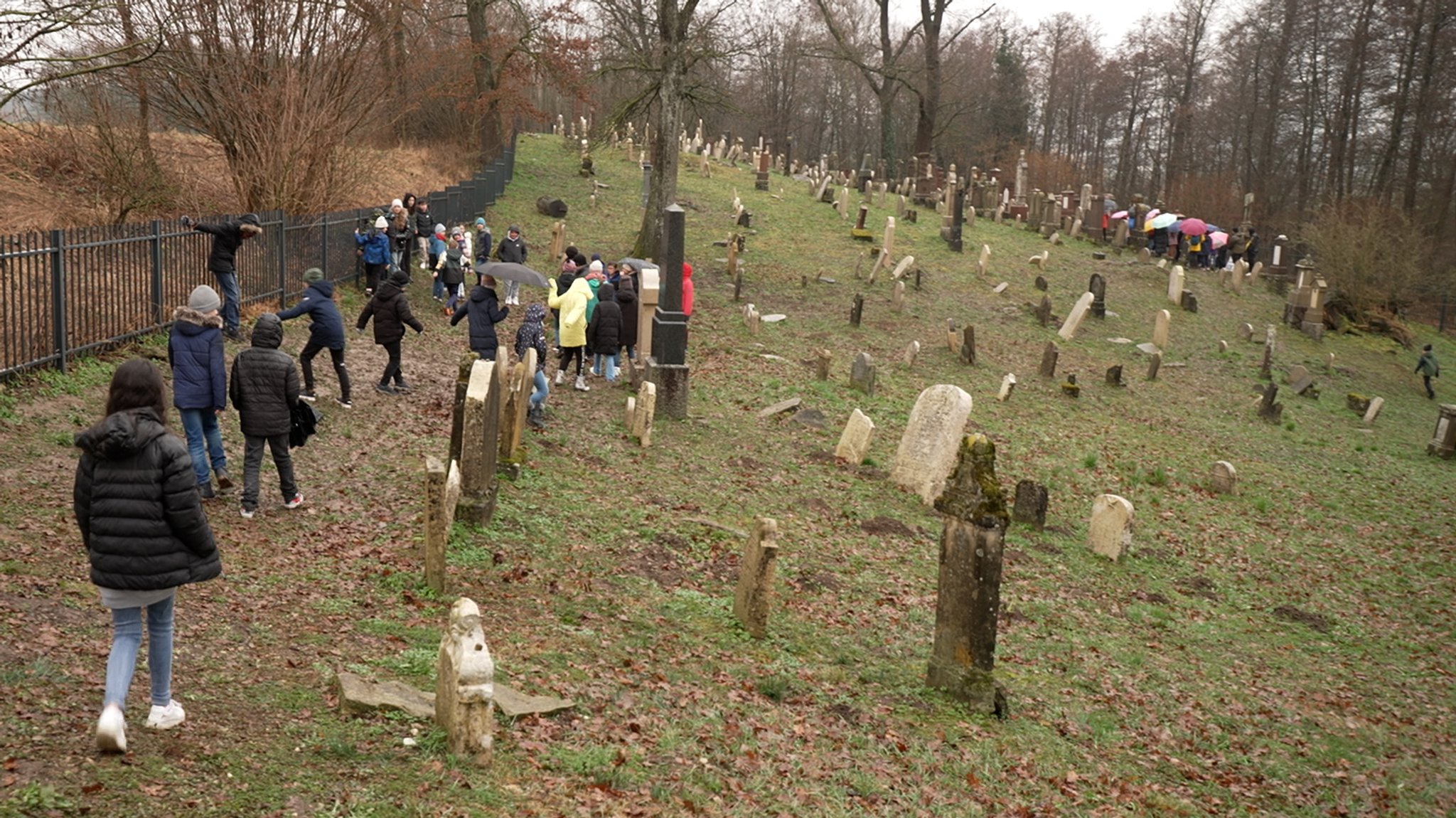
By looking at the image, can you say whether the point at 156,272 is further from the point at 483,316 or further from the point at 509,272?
the point at 509,272

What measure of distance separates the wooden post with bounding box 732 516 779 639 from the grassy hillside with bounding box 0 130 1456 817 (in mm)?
204

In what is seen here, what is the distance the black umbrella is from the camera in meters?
13.9

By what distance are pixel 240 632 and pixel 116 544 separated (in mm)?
2045

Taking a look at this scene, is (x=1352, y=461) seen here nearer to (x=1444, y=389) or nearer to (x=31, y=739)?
(x=1444, y=389)

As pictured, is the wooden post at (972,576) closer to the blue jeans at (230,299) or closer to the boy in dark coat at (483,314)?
the boy in dark coat at (483,314)

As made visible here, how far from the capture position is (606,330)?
52.1ft

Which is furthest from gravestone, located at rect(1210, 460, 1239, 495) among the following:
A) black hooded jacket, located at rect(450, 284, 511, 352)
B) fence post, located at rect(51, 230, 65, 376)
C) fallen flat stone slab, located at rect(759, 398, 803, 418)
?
fence post, located at rect(51, 230, 65, 376)

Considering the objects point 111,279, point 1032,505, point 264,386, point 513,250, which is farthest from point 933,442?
point 513,250

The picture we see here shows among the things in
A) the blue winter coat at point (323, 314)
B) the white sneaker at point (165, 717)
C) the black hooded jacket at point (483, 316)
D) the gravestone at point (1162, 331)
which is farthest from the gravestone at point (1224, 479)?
the white sneaker at point (165, 717)

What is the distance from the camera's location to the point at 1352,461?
19906 mm

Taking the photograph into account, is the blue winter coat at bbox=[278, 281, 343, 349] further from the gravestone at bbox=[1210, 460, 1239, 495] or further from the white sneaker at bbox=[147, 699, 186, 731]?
the gravestone at bbox=[1210, 460, 1239, 495]

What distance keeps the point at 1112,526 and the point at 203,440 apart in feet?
32.0

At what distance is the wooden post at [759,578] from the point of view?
28.8 feet

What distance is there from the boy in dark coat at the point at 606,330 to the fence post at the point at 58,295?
21.3ft
